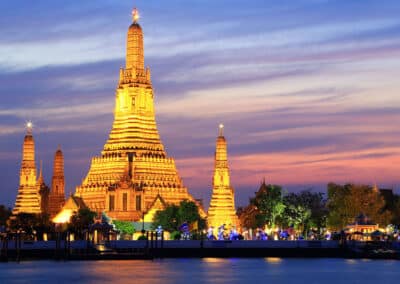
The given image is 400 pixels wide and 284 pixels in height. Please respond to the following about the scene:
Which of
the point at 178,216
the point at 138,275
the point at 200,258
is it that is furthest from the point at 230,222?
the point at 138,275

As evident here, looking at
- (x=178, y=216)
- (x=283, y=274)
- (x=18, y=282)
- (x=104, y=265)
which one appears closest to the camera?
(x=18, y=282)

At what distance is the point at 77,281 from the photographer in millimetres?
105750

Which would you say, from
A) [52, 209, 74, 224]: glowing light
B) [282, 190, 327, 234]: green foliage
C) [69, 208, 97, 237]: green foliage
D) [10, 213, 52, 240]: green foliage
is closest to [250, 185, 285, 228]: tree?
[282, 190, 327, 234]: green foliage

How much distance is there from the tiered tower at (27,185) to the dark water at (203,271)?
2784 cm

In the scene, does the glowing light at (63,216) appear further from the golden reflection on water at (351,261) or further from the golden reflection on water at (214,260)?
the golden reflection on water at (351,261)

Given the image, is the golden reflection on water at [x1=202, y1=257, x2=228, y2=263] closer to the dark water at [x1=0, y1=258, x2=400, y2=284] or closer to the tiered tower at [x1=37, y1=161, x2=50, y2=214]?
the dark water at [x1=0, y1=258, x2=400, y2=284]

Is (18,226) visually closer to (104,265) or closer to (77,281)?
(104,265)

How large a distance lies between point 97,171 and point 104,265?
146 feet

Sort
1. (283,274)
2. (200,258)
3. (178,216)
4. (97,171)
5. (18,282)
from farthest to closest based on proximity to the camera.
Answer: (97,171) → (178,216) → (200,258) → (283,274) → (18,282)

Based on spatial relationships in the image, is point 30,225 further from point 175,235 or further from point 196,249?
point 196,249

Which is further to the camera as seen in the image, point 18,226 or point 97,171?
point 97,171

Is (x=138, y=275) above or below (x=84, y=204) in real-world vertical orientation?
below

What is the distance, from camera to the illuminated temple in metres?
163

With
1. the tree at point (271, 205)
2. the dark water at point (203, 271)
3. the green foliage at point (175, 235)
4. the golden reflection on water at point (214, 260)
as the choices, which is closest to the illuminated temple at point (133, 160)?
the green foliage at point (175, 235)
